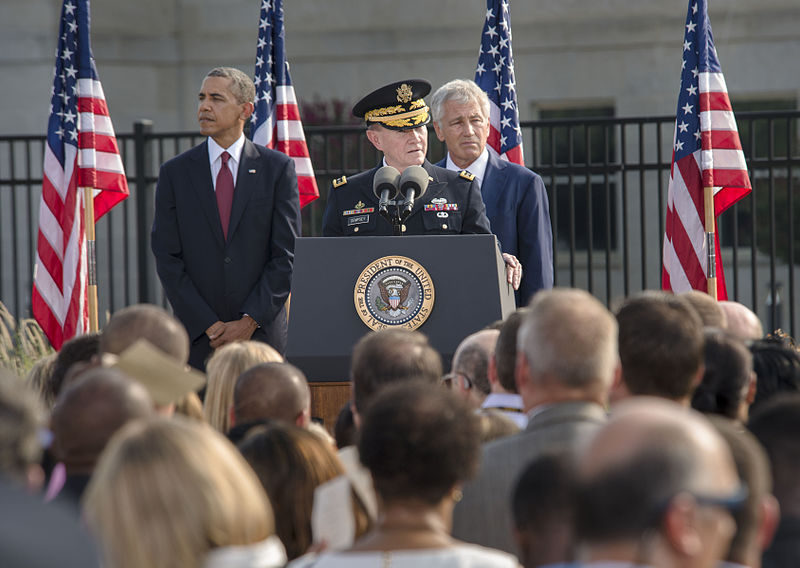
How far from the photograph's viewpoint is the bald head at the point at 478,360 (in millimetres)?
3672

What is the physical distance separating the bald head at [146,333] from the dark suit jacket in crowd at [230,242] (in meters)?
2.16

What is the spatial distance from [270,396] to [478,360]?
2.45ft

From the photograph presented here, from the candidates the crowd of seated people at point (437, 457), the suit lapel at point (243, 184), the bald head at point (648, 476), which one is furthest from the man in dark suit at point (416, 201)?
the bald head at point (648, 476)

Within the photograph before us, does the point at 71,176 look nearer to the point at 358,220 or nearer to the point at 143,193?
the point at 143,193

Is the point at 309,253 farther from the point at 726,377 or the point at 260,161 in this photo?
the point at 726,377

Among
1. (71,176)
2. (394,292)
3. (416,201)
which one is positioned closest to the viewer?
(394,292)

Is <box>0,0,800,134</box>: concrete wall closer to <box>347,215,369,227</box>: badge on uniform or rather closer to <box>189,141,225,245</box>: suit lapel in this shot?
<box>189,141,225,245</box>: suit lapel

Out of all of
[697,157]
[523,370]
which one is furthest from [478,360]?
[697,157]

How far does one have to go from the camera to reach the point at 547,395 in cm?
277

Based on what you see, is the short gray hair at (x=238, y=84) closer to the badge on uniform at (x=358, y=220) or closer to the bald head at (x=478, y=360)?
the badge on uniform at (x=358, y=220)

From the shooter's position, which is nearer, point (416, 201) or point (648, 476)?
point (648, 476)

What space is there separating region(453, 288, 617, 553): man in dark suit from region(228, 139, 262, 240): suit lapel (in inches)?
133

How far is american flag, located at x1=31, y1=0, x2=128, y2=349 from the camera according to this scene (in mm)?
7867

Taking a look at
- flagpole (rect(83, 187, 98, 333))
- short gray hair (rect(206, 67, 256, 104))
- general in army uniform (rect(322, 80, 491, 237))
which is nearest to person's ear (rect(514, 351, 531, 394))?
general in army uniform (rect(322, 80, 491, 237))
